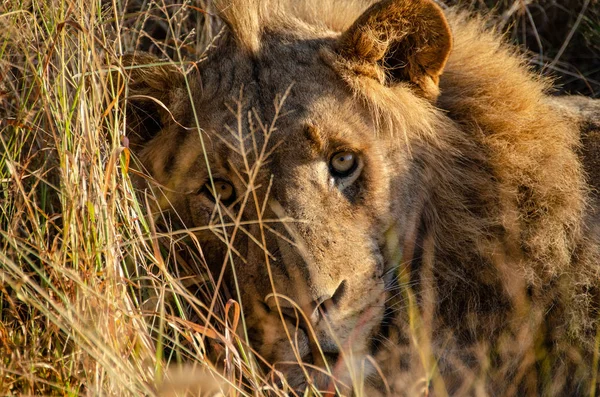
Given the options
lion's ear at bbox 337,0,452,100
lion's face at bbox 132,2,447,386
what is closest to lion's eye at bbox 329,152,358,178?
lion's face at bbox 132,2,447,386

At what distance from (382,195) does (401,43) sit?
1.93ft

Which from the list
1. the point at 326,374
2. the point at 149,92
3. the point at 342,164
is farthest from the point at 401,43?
the point at 326,374

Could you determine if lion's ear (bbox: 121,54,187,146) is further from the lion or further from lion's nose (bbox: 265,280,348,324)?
lion's nose (bbox: 265,280,348,324)

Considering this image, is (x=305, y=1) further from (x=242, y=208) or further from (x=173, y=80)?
(x=242, y=208)

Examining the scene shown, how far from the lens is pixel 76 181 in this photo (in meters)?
3.08

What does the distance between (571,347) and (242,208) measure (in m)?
1.30

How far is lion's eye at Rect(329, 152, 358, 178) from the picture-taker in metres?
3.27

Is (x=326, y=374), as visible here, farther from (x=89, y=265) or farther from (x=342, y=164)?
(x=89, y=265)

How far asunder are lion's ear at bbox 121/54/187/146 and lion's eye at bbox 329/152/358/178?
676mm

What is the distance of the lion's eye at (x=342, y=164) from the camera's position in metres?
3.27

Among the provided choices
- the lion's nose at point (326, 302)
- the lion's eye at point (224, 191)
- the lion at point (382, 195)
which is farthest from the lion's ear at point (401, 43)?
the lion's nose at point (326, 302)

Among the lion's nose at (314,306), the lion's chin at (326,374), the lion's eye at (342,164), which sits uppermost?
the lion's eye at (342,164)

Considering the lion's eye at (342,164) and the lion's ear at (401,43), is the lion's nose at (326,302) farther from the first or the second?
the lion's ear at (401,43)

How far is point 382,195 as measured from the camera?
10.9ft
